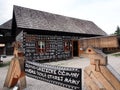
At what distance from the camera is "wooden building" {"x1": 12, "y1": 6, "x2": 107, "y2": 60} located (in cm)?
1427

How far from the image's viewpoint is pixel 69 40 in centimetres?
1781

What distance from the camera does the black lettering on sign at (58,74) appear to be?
331 cm

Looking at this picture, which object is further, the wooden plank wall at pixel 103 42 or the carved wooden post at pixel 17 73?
the carved wooden post at pixel 17 73

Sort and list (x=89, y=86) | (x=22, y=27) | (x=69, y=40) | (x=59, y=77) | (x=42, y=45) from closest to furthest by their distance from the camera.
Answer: (x=89, y=86)
(x=59, y=77)
(x=22, y=27)
(x=42, y=45)
(x=69, y=40)

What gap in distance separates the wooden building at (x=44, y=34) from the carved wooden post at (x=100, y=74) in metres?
11.7

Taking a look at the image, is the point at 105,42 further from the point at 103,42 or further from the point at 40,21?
the point at 40,21

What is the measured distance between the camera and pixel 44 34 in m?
15.5

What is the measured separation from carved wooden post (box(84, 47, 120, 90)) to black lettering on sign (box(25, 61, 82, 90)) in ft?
1.68

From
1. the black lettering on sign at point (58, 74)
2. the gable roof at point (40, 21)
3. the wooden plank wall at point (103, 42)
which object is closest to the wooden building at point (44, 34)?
the gable roof at point (40, 21)

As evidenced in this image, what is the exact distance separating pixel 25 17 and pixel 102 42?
557 inches

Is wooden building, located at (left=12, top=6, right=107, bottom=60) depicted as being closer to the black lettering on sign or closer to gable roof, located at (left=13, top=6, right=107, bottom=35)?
gable roof, located at (left=13, top=6, right=107, bottom=35)

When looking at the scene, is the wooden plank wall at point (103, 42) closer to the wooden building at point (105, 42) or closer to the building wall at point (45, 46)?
the wooden building at point (105, 42)

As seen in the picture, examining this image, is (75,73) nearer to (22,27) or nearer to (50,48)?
(22,27)

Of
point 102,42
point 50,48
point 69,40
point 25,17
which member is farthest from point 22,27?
point 102,42
